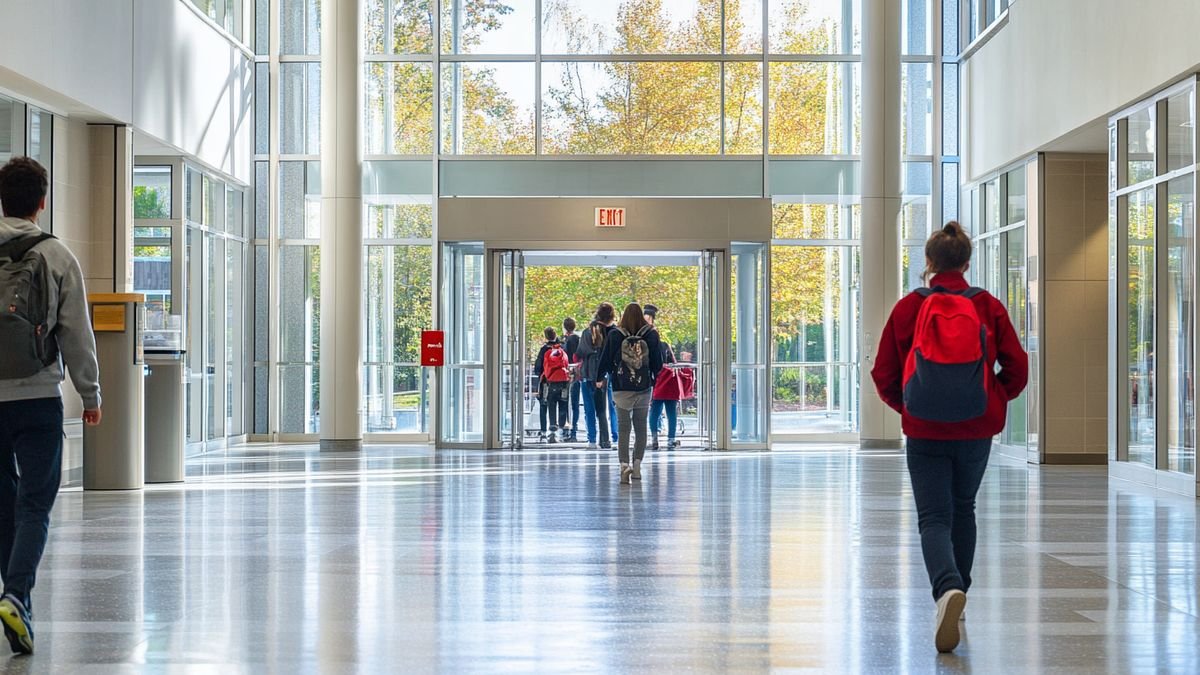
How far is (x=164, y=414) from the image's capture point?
1383 centimetres

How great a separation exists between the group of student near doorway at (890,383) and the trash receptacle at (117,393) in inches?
275

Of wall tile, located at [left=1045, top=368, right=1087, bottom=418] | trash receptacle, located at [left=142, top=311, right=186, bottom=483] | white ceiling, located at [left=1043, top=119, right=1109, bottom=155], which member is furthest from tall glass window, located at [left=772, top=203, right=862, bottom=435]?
trash receptacle, located at [left=142, top=311, right=186, bottom=483]

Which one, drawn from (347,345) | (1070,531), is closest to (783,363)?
(347,345)

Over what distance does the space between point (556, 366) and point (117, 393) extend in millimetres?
8980

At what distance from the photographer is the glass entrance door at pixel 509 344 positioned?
19.8m

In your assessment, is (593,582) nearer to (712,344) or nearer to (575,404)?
(712,344)

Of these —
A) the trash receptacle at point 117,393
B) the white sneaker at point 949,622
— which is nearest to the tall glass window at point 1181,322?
the white sneaker at point 949,622

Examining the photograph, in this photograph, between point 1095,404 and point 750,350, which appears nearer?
point 1095,404

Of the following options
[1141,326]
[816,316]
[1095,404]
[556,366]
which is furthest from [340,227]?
[1141,326]

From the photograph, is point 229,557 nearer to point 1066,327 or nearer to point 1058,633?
point 1058,633

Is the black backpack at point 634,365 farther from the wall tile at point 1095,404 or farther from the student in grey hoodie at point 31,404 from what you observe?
the student in grey hoodie at point 31,404

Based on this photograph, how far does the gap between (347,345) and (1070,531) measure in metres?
12.5

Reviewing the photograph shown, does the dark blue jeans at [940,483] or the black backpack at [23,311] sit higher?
the black backpack at [23,311]

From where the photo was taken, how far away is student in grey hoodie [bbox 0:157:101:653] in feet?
18.7
